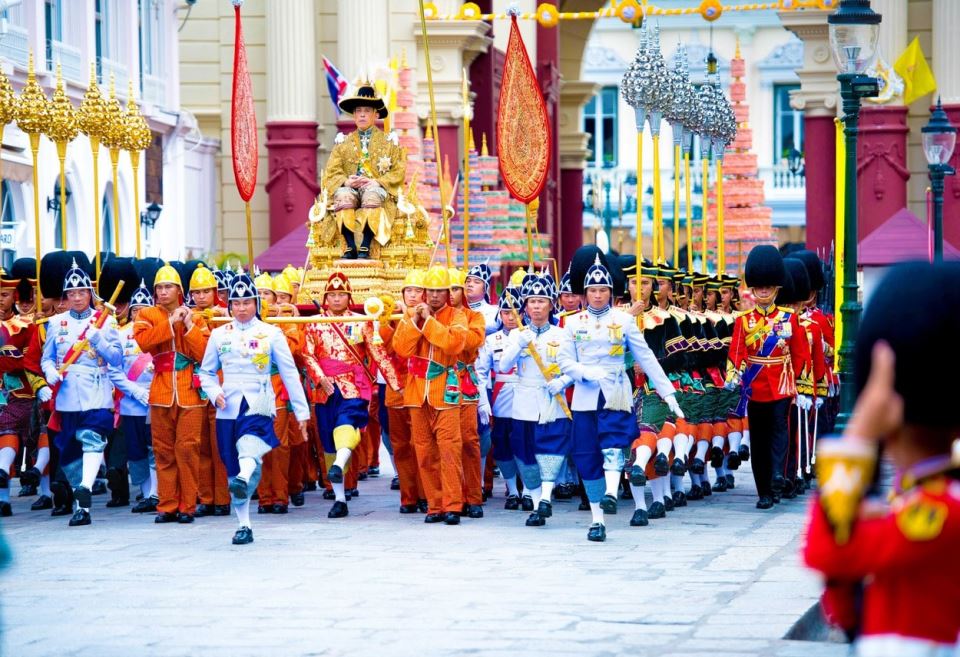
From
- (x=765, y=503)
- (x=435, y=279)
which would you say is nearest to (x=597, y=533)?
(x=435, y=279)

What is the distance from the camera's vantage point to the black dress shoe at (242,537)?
1170cm

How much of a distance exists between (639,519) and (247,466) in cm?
266

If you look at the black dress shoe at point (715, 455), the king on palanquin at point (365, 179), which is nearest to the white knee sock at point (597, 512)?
the black dress shoe at point (715, 455)

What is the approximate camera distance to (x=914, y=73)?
82.7 ft

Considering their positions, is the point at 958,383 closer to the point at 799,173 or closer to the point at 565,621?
the point at 565,621

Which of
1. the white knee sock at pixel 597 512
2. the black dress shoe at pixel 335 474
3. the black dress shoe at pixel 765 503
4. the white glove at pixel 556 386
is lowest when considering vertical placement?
the black dress shoe at pixel 765 503

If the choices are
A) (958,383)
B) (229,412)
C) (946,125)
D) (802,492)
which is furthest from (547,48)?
(958,383)

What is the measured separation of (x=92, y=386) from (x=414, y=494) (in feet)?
7.97

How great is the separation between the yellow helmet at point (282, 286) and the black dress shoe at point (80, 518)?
109 inches

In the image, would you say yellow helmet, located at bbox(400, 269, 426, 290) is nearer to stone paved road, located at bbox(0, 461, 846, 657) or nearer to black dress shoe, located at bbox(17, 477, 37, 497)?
stone paved road, located at bbox(0, 461, 846, 657)

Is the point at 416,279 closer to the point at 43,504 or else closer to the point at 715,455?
the point at 715,455

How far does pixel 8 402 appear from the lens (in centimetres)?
1359

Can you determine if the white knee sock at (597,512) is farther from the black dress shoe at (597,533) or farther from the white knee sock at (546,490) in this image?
the white knee sock at (546,490)

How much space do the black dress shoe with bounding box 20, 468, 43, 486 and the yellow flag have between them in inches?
568
